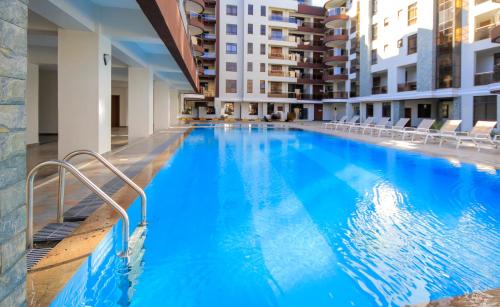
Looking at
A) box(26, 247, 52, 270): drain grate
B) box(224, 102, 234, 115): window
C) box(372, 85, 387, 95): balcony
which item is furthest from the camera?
box(224, 102, 234, 115): window

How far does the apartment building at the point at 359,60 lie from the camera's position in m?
27.3

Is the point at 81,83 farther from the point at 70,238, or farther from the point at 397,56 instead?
the point at 397,56

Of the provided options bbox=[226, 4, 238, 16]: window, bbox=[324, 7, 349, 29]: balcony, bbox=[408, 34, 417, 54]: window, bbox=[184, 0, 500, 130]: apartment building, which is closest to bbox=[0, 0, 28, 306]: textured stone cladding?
bbox=[184, 0, 500, 130]: apartment building

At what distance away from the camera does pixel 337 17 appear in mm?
48750

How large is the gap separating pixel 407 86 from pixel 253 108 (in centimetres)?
2696

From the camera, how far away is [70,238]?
4.46 metres

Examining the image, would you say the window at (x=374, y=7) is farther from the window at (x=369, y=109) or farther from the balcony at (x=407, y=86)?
the balcony at (x=407, y=86)

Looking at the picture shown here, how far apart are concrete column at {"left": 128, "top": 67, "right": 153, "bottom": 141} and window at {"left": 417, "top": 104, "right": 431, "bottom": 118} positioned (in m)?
24.2

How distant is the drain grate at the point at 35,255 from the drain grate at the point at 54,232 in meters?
0.28

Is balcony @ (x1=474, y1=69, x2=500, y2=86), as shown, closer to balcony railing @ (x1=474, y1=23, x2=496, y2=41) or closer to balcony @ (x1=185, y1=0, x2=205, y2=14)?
balcony railing @ (x1=474, y1=23, x2=496, y2=41)

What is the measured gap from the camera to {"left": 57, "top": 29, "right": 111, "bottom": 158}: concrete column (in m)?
10.4

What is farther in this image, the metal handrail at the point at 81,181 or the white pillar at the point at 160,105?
the white pillar at the point at 160,105

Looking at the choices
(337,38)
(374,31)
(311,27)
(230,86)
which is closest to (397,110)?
(374,31)

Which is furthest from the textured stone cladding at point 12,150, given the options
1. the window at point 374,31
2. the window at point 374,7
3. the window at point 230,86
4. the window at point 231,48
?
the window at point 231,48
